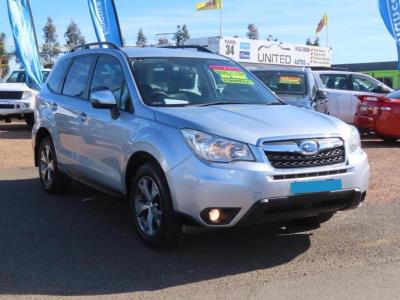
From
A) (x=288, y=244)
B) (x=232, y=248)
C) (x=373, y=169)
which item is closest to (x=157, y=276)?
(x=232, y=248)

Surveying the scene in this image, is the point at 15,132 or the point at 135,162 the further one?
the point at 15,132

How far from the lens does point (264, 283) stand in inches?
174

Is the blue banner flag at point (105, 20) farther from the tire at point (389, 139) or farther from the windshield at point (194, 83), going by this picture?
the windshield at point (194, 83)

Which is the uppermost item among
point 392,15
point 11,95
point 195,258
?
point 392,15

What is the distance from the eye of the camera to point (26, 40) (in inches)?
744

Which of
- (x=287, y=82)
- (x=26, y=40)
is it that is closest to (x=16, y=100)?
(x=26, y=40)

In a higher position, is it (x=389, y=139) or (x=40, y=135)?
(x=40, y=135)

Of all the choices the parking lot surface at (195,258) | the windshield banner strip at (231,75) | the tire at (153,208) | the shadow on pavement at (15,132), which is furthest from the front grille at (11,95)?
the tire at (153,208)

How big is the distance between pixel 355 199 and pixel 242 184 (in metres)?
1.15

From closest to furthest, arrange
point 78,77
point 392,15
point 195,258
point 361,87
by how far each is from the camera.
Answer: point 195,258 → point 78,77 → point 361,87 → point 392,15

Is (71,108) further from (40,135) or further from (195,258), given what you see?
(195,258)

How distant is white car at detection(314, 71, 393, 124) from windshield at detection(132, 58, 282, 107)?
9.30 meters

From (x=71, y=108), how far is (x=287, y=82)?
692cm

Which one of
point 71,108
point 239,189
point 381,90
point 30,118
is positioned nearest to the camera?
point 239,189
